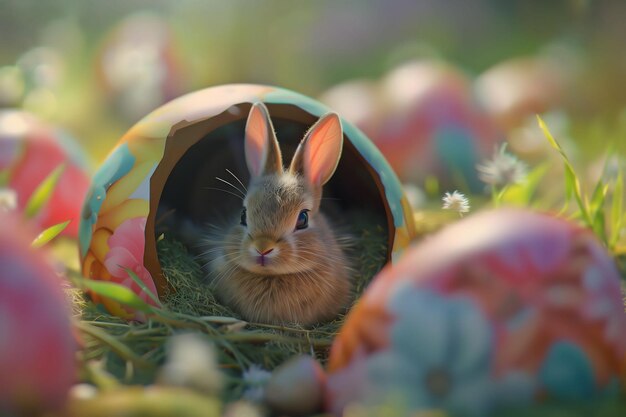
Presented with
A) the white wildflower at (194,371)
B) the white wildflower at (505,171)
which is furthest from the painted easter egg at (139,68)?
the white wildflower at (194,371)

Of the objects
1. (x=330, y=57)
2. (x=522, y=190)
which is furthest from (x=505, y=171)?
(x=330, y=57)

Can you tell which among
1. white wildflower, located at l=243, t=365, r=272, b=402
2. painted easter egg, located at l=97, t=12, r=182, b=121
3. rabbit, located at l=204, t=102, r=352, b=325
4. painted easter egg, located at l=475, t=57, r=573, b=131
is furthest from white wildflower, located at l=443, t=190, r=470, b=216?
painted easter egg, located at l=97, t=12, r=182, b=121

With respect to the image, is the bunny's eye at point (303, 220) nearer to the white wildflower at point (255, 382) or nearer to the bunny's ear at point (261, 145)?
the bunny's ear at point (261, 145)

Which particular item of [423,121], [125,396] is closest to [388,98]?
[423,121]

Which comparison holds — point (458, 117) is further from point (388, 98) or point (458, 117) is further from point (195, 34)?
point (195, 34)

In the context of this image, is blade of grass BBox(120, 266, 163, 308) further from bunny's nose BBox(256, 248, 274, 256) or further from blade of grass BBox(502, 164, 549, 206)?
blade of grass BBox(502, 164, 549, 206)

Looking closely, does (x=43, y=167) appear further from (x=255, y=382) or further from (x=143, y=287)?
(x=255, y=382)
